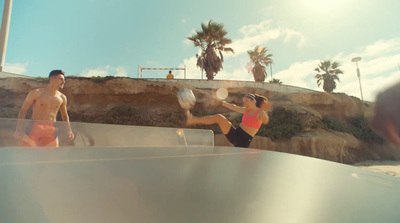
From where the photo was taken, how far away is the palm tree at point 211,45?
2289 centimetres

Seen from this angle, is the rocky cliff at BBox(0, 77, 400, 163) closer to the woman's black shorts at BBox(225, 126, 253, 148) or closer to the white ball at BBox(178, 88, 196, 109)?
the white ball at BBox(178, 88, 196, 109)

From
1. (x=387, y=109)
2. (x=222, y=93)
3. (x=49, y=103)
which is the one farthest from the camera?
(x=387, y=109)

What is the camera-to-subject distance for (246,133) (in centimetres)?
420

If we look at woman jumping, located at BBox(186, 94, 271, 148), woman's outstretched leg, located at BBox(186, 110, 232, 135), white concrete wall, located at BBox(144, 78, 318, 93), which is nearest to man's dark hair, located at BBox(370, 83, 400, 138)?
white concrete wall, located at BBox(144, 78, 318, 93)

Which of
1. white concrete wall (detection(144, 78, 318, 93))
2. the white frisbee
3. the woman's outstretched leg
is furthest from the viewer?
white concrete wall (detection(144, 78, 318, 93))

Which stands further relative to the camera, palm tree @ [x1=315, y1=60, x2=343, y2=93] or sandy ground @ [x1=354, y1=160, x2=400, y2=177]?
palm tree @ [x1=315, y1=60, x2=343, y2=93]

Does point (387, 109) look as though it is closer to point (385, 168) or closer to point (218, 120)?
point (385, 168)

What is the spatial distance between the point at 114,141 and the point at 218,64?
69.6 feet

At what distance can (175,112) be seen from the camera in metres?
15.4

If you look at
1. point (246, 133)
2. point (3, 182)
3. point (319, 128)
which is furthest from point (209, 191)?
point (319, 128)

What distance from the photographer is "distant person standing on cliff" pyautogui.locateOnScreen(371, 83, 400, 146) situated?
56.6 ft

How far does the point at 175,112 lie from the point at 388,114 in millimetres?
19780

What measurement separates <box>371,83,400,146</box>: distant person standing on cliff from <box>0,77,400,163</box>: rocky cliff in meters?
1.37

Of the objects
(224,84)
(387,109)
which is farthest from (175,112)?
(387,109)
